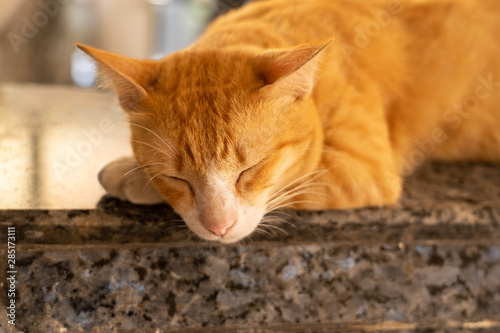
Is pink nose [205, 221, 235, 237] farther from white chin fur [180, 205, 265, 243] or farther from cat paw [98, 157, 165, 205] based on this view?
cat paw [98, 157, 165, 205]

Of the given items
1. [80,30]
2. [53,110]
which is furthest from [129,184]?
[80,30]

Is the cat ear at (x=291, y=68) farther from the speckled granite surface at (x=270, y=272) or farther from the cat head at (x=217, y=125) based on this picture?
the speckled granite surface at (x=270, y=272)

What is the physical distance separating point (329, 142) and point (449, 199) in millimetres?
349

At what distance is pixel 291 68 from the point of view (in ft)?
2.95

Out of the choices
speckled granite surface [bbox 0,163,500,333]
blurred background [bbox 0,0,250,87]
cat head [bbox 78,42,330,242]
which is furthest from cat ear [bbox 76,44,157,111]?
blurred background [bbox 0,0,250,87]

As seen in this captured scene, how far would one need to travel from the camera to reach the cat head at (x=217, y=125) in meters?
0.93

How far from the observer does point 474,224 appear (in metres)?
1.12

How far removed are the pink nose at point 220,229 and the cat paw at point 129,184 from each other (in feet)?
0.66

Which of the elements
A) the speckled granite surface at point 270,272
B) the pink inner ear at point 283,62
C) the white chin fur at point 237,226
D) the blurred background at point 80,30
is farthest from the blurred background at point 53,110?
the pink inner ear at point 283,62

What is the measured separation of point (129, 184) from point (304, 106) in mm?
449

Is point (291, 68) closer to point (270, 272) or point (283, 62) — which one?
point (283, 62)

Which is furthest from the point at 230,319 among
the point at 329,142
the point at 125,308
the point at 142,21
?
the point at 142,21

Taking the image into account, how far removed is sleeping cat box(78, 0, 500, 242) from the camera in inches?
37.2

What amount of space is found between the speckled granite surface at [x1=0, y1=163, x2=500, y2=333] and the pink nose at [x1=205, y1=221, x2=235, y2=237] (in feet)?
0.29
